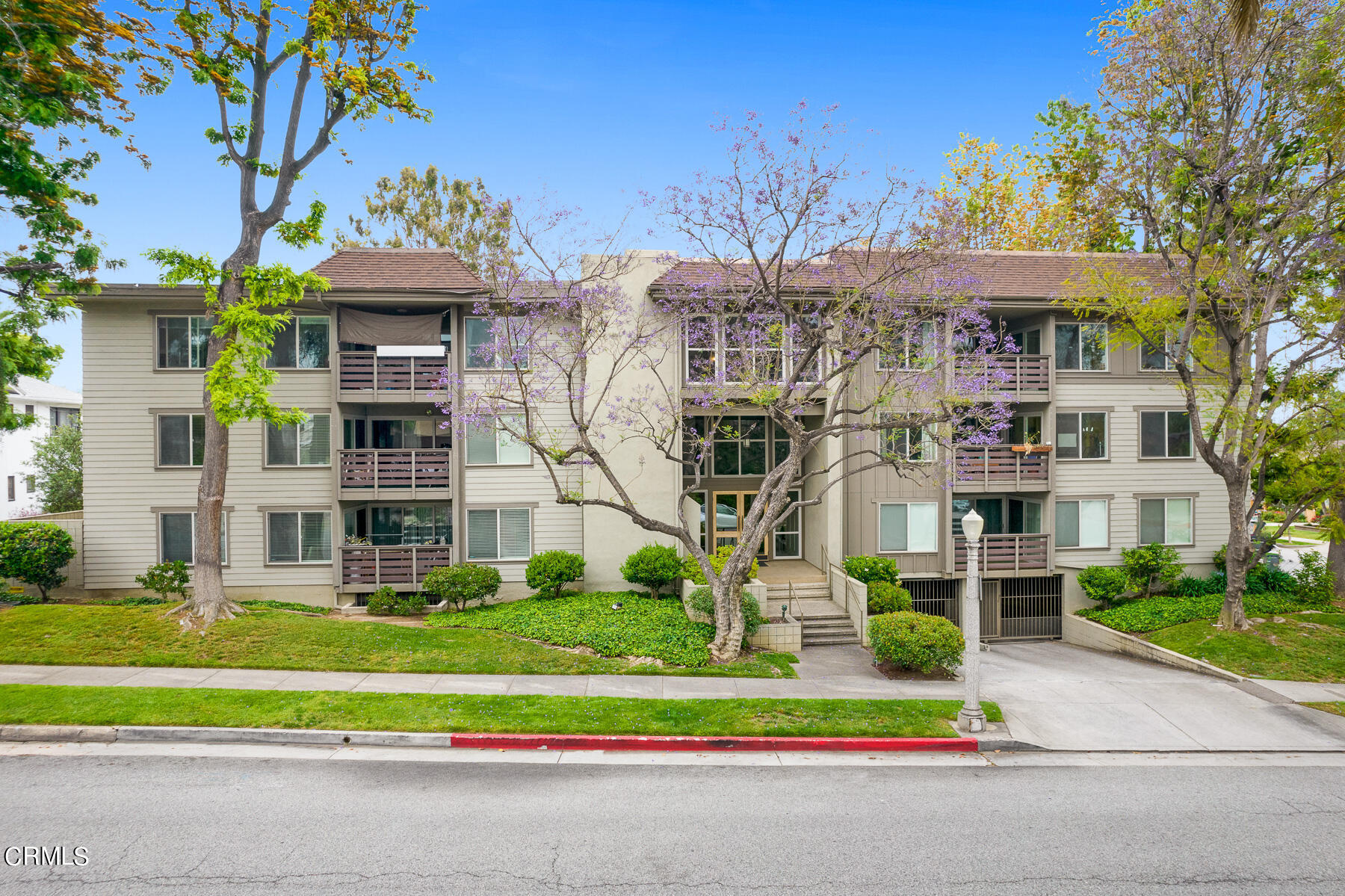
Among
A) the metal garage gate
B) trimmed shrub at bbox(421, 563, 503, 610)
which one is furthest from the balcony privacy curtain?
the metal garage gate

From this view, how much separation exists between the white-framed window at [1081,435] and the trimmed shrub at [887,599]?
7.27 meters

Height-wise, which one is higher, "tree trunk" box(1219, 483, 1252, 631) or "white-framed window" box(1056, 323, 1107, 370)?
"white-framed window" box(1056, 323, 1107, 370)

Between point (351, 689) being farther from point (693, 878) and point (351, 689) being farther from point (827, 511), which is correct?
point (827, 511)

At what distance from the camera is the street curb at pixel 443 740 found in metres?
9.79

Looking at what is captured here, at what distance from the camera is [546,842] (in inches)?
289

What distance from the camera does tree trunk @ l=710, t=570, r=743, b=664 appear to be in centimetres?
1438

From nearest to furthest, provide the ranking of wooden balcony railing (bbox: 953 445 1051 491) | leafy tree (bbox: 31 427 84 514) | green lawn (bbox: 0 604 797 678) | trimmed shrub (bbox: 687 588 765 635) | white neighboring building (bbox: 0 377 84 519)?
green lawn (bbox: 0 604 797 678), trimmed shrub (bbox: 687 588 765 635), wooden balcony railing (bbox: 953 445 1051 491), leafy tree (bbox: 31 427 84 514), white neighboring building (bbox: 0 377 84 519)

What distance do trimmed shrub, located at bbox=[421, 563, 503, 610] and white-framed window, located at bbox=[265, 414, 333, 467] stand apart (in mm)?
4451

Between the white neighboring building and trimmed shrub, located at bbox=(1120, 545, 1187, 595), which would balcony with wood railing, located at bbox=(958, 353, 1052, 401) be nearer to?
trimmed shrub, located at bbox=(1120, 545, 1187, 595)

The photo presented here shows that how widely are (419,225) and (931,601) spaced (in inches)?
1262

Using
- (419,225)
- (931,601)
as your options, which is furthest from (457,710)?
(419,225)

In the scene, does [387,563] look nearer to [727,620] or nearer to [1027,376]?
[727,620]

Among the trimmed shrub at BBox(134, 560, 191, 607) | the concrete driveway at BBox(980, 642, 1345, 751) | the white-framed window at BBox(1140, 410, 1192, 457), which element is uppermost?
the white-framed window at BBox(1140, 410, 1192, 457)

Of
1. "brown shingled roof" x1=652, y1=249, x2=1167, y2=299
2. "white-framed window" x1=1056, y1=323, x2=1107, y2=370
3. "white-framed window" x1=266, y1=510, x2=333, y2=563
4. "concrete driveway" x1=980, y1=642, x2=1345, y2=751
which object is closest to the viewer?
"concrete driveway" x1=980, y1=642, x2=1345, y2=751
